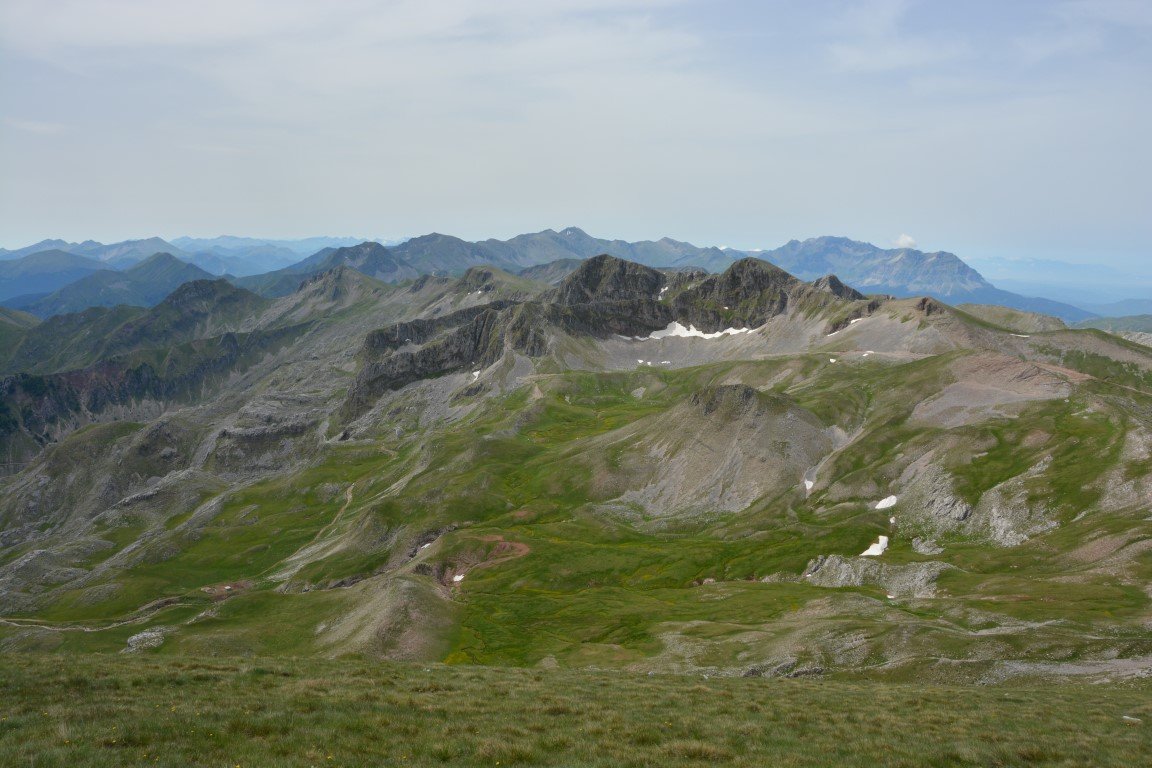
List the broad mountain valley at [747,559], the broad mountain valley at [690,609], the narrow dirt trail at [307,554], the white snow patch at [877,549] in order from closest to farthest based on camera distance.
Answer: the broad mountain valley at [690,609] → the broad mountain valley at [747,559] → the white snow patch at [877,549] → the narrow dirt trail at [307,554]

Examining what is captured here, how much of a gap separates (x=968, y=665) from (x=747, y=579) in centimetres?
6432

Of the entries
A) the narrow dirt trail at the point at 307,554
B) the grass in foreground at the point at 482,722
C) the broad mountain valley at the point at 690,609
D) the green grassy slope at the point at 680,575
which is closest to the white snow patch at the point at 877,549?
the broad mountain valley at the point at 690,609

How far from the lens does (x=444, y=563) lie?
5576 inches

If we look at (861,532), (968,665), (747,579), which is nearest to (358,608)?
(747,579)

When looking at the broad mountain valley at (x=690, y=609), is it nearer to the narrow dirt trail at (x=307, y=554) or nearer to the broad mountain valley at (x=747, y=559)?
the broad mountain valley at (x=747, y=559)

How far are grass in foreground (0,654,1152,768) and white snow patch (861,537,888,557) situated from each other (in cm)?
8198

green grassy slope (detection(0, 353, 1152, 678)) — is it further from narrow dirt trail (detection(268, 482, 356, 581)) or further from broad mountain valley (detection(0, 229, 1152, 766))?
narrow dirt trail (detection(268, 482, 356, 581))

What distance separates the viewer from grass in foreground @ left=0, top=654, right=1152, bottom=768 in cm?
2312

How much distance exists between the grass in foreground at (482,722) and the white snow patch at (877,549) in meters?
82.0

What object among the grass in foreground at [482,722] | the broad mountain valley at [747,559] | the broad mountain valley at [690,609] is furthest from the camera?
the broad mountain valley at [747,559]

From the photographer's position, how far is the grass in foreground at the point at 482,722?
2312 centimetres

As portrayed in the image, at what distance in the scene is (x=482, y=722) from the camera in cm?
2795

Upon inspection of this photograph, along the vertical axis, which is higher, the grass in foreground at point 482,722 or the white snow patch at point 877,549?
the grass in foreground at point 482,722

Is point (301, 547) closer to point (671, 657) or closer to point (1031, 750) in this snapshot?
point (671, 657)
